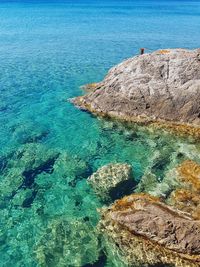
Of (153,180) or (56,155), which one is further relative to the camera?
(56,155)

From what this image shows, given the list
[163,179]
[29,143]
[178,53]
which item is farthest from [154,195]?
[178,53]

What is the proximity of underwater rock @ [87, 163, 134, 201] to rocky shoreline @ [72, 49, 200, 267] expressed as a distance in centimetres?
3

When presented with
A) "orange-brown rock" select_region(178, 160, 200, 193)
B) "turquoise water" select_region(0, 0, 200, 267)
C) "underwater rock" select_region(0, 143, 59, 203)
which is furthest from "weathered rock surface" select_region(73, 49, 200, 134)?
"underwater rock" select_region(0, 143, 59, 203)

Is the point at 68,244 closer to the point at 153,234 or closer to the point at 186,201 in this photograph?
the point at 153,234

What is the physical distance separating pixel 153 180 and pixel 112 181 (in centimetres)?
326

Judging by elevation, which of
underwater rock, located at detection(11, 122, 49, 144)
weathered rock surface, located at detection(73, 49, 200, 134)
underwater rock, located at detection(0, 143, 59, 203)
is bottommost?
underwater rock, located at detection(0, 143, 59, 203)

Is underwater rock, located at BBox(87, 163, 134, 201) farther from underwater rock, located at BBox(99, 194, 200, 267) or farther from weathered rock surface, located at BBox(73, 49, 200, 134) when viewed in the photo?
weathered rock surface, located at BBox(73, 49, 200, 134)

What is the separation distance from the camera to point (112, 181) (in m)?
22.0

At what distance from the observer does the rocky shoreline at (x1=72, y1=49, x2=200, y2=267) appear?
55.6ft

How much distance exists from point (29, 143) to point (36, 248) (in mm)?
12525

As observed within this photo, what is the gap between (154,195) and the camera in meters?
21.4

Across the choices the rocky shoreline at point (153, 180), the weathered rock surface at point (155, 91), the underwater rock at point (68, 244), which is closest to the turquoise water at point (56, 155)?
the underwater rock at point (68, 244)

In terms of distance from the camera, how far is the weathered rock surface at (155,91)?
31.1 m

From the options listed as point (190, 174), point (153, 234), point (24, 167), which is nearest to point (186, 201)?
point (190, 174)
